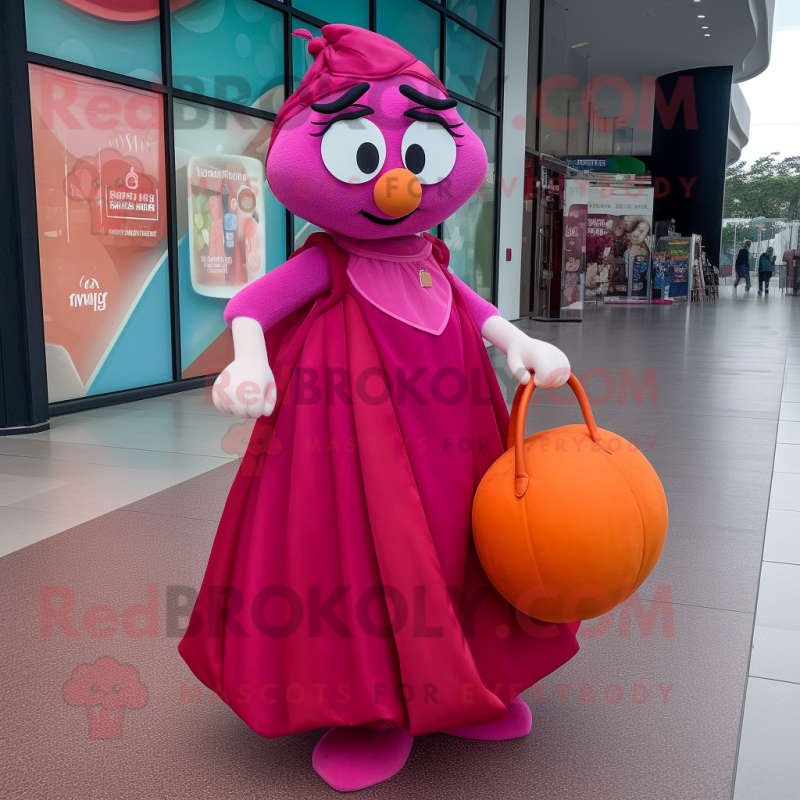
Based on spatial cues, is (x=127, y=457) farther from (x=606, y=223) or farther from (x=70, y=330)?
(x=606, y=223)

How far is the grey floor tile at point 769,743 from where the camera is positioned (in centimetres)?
155

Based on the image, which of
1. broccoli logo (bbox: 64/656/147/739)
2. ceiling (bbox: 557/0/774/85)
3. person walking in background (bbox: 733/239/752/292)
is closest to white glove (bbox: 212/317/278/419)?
broccoli logo (bbox: 64/656/147/739)

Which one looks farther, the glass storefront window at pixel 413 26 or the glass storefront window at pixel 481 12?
the glass storefront window at pixel 481 12

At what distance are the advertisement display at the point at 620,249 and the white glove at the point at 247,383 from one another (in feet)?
53.4

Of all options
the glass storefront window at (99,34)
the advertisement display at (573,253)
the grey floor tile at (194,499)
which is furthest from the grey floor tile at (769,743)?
the advertisement display at (573,253)

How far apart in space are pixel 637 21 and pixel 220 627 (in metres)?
15.5

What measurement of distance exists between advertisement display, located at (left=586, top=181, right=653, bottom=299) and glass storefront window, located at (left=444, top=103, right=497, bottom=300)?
21.5 ft

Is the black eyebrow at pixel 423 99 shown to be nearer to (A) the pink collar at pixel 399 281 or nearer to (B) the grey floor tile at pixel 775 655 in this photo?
(A) the pink collar at pixel 399 281

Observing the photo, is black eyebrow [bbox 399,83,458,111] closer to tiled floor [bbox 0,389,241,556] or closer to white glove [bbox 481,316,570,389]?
white glove [bbox 481,316,570,389]

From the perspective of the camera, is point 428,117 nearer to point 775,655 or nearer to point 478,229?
point 775,655

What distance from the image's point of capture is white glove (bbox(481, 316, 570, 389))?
63.8 inches

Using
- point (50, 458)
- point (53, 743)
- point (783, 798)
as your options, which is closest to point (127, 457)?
point (50, 458)

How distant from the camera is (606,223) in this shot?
17.8m

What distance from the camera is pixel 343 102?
5.11ft
